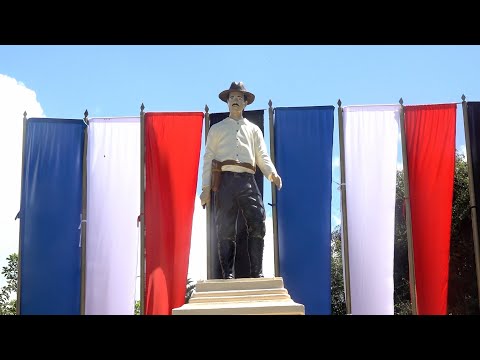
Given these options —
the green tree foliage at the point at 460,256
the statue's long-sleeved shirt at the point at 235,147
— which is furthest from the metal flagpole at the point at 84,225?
the green tree foliage at the point at 460,256

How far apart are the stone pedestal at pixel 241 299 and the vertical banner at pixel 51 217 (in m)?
4.78

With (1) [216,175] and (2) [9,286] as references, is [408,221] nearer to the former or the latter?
(1) [216,175]

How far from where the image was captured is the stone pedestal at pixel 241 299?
517 centimetres

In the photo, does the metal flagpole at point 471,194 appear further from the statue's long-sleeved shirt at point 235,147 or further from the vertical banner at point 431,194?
the statue's long-sleeved shirt at point 235,147

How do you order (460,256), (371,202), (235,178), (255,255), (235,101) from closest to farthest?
(255,255)
(235,178)
(235,101)
(371,202)
(460,256)

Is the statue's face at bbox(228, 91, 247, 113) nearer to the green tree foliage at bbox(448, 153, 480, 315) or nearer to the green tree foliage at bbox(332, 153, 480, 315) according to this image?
the green tree foliage at bbox(332, 153, 480, 315)

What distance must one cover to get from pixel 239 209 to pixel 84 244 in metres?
4.21

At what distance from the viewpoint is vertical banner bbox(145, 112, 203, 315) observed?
974cm

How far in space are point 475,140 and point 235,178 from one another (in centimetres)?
531

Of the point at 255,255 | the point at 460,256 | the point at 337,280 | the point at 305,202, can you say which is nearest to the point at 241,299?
the point at 255,255

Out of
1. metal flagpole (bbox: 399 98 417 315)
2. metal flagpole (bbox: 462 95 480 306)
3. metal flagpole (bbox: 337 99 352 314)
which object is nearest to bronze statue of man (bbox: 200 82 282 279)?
metal flagpole (bbox: 337 99 352 314)

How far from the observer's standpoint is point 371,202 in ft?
32.5

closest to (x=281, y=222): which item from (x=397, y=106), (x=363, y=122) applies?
(x=363, y=122)
